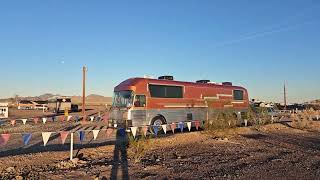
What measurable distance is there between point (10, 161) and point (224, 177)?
6069 millimetres

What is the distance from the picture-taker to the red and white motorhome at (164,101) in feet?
67.9

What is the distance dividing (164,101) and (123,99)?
2575mm

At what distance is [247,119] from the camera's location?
25875mm

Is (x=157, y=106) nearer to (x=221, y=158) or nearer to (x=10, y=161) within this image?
(x=221, y=158)

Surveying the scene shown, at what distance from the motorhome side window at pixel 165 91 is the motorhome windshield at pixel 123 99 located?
1427 mm

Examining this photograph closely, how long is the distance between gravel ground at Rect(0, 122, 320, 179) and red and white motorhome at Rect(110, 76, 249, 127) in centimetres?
618

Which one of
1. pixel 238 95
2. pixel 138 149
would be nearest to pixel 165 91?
pixel 238 95

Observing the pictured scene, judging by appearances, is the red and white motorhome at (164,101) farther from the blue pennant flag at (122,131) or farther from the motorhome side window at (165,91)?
the blue pennant flag at (122,131)

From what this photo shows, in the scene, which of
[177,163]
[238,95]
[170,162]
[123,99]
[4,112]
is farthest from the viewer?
[4,112]

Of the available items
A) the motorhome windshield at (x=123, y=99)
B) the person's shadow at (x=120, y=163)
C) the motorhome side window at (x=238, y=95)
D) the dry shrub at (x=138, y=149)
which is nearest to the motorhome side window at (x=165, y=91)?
the motorhome windshield at (x=123, y=99)

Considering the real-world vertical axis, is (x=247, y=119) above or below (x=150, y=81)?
below

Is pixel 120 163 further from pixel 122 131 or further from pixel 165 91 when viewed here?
pixel 165 91

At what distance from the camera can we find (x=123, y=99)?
69.2ft

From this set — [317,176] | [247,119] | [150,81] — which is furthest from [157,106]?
[317,176]
